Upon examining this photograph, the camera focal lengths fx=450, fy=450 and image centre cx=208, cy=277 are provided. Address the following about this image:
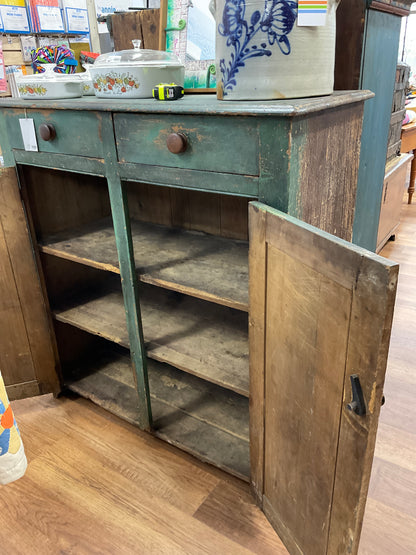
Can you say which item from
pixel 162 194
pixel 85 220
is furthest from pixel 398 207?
pixel 85 220

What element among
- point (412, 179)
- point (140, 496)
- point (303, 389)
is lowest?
point (140, 496)

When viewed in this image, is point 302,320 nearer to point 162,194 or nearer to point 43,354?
point 162,194

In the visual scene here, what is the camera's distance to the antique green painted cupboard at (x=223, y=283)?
2.76 ft

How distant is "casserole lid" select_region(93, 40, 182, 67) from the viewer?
51.6 inches

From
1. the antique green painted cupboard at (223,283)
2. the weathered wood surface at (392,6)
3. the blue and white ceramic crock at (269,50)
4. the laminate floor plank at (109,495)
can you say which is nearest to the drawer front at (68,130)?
the antique green painted cupboard at (223,283)

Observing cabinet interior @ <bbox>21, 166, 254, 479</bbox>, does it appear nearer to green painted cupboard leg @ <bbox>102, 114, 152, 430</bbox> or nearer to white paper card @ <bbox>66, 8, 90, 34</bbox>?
green painted cupboard leg @ <bbox>102, 114, 152, 430</bbox>

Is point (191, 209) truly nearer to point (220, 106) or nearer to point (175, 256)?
point (175, 256)

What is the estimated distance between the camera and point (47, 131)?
1.39 metres

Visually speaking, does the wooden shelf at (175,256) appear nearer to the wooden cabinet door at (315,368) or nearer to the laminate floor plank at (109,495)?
the wooden cabinet door at (315,368)

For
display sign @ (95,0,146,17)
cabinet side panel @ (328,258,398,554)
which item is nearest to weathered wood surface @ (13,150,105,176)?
cabinet side panel @ (328,258,398,554)

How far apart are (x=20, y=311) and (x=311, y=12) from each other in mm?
1390

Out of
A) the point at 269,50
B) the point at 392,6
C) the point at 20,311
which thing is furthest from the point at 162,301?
the point at 392,6

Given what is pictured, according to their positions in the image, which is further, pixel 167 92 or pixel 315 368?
pixel 167 92

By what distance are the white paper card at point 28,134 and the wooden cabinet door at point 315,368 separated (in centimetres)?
86
